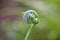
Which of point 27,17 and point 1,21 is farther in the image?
point 1,21

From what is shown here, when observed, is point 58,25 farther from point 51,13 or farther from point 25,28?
point 25,28

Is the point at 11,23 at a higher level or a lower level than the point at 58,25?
higher

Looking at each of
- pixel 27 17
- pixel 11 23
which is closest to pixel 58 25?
pixel 11 23

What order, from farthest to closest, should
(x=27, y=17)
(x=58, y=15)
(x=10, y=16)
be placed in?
1. (x=58, y=15)
2. (x=10, y=16)
3. (x=27, y=17)

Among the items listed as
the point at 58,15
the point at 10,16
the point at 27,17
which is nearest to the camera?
the point at 27,17

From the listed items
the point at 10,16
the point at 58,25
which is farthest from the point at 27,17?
the point at 58,25

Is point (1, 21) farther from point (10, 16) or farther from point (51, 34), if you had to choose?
point (51, 34)
